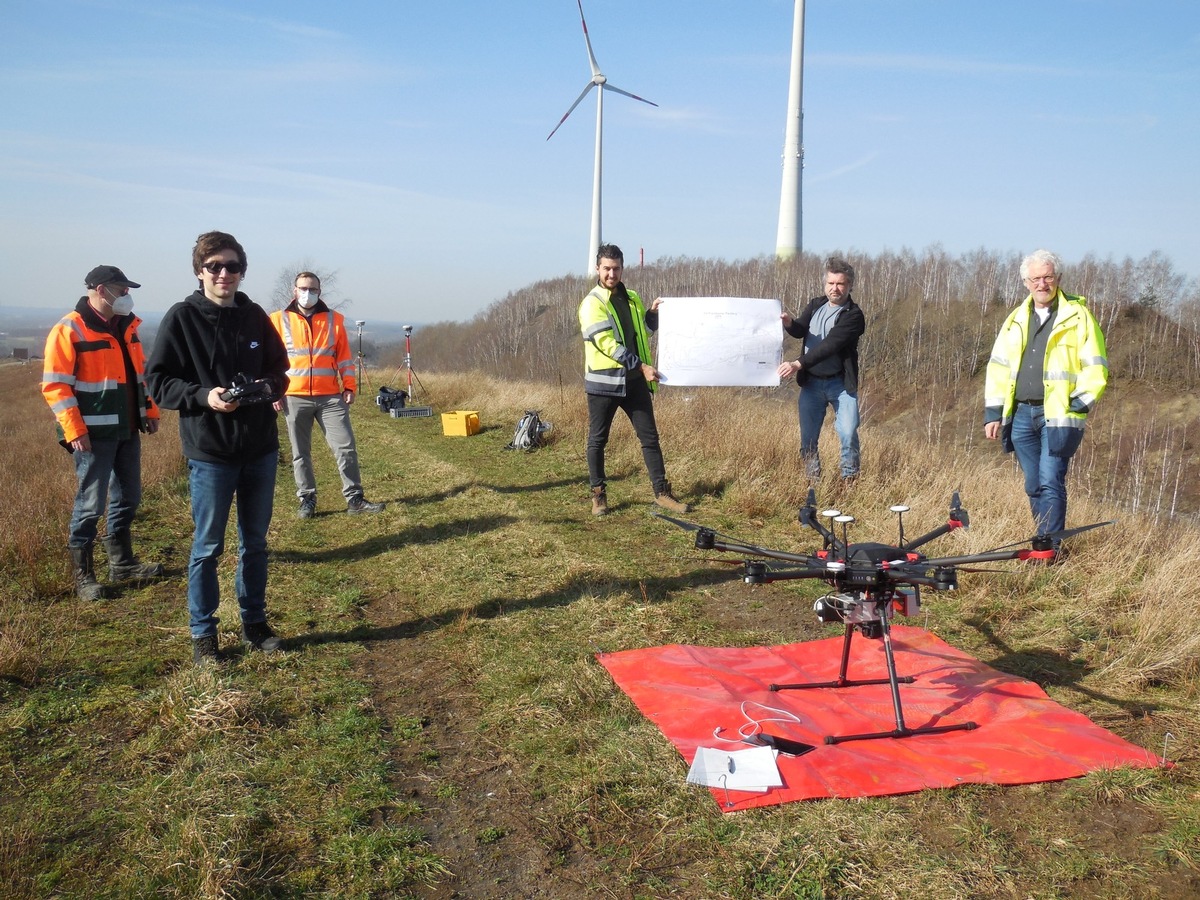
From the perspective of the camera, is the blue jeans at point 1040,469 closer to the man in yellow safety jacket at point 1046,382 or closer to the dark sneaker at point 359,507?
the man in yellow safety jacket at point 1046,382

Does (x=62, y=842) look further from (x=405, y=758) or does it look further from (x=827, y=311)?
(x=827, y=311)

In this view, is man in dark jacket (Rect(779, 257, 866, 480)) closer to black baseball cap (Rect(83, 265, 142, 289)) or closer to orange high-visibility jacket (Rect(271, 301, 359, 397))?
orange high-visibility jacket (Rect(271, 301, 359, 397))

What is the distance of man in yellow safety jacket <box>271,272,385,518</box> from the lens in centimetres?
761

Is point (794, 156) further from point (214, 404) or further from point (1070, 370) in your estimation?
point (214, 404)

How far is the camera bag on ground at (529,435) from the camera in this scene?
11.4 m

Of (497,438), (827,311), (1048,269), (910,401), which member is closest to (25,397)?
(497,438)

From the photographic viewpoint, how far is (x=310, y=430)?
25.5 ft

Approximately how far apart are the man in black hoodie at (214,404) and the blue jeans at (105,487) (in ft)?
5.06

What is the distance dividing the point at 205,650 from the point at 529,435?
724cm

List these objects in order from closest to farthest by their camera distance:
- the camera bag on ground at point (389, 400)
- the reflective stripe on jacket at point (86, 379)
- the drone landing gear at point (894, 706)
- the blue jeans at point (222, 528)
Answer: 1. the drone landing gear at point (894, 706)
2. the blue jeans at point (222, 528)
3. the reflective stripe on jacket at point (86, 379)
4. the camera bag on ground at point (389, 400)

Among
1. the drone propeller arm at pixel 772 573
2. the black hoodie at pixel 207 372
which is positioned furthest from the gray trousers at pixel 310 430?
the drone propeller arm at pixel 772 573

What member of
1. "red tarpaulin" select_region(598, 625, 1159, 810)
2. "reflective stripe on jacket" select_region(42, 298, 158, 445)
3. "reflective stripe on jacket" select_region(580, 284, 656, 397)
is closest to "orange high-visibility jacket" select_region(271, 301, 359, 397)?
"reflective stripe on jacket" select_region(42, 298, 158, 445)

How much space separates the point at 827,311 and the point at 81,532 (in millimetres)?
5808

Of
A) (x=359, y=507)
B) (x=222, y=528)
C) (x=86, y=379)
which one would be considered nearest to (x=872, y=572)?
(x=222, y=528)
